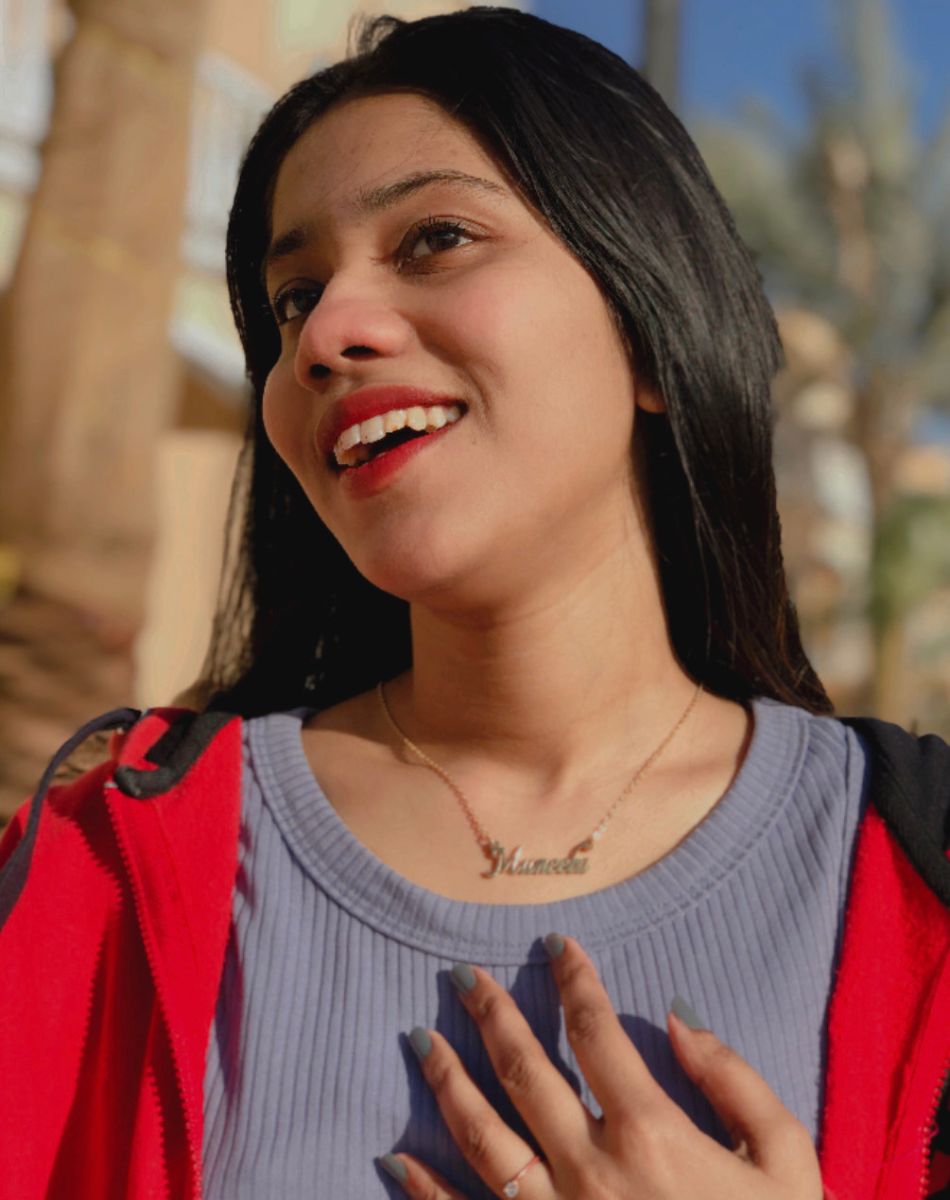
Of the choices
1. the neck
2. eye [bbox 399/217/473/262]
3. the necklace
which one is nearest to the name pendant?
the necklace

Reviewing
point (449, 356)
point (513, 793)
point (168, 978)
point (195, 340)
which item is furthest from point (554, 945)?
point (195, 340)

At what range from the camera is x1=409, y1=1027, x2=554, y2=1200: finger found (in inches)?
72.8

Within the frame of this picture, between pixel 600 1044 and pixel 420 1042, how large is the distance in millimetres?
244

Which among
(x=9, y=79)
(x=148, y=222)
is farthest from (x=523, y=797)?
(x=9, y=79)

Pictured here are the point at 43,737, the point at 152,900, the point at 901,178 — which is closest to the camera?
the point at 152,900

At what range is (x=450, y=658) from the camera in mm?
2369

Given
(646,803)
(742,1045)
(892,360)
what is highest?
(892,360)

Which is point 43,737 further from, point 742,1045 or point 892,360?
point 892,360

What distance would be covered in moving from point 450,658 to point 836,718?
21.8 inches

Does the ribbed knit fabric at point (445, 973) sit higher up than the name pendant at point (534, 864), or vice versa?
the name pendant at point (534, 864)

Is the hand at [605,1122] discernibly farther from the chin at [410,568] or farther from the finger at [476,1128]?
the chin at [410,568]

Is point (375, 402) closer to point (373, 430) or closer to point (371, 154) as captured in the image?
point (373, 430)

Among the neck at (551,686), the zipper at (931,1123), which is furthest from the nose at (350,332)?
the zipper at (931,1123)

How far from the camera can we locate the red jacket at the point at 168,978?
1938 millimetres
